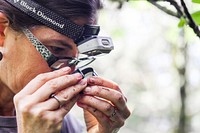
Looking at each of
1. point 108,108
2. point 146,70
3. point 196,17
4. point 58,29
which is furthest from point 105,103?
point 146,70

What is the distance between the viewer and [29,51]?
2.04m

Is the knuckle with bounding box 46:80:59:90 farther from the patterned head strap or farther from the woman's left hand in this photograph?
the patterned head strap

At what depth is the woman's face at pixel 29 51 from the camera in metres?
2.04

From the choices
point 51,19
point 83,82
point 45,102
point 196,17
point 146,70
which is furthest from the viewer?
point 146,70

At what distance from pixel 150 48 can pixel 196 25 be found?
40.4 ft

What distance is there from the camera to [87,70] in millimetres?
2000

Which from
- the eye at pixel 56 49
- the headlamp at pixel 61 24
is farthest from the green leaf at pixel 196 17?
the eye at pixel 56 49

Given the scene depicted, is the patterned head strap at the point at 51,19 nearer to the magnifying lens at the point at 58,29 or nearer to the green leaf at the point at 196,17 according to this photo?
the magnifying lens at the point at 58,29

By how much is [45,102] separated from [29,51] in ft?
1.15

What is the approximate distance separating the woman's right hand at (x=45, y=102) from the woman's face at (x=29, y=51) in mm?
224

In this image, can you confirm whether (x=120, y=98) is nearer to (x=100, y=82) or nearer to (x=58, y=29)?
(x=100, y=82)

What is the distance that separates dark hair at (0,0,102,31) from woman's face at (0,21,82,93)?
0.04m

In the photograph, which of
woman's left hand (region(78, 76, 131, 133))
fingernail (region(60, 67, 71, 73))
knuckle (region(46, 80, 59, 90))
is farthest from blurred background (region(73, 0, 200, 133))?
knuckle (region(46, 80, 59, 90))

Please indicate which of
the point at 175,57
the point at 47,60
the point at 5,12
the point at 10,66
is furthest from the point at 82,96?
the point at 175,57
